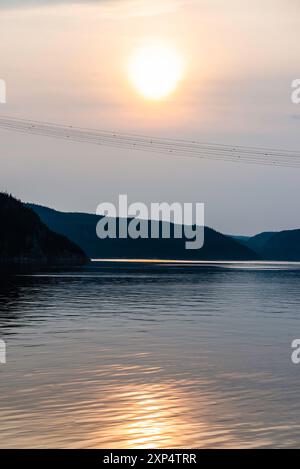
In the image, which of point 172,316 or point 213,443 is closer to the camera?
point 213,443

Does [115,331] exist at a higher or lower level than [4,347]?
higher

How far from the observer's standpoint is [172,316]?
84375 millimetres

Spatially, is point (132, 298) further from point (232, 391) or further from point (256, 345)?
point (232, 391)

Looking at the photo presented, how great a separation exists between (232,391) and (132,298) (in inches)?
3107

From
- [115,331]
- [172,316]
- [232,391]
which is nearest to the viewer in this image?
[232,391]

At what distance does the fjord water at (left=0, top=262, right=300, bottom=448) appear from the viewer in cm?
2858

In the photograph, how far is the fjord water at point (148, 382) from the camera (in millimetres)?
28578

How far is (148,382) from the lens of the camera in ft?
131

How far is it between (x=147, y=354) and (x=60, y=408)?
18.7 metres

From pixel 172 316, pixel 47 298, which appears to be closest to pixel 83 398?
pixel 172 316

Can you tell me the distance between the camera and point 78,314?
279 ft
